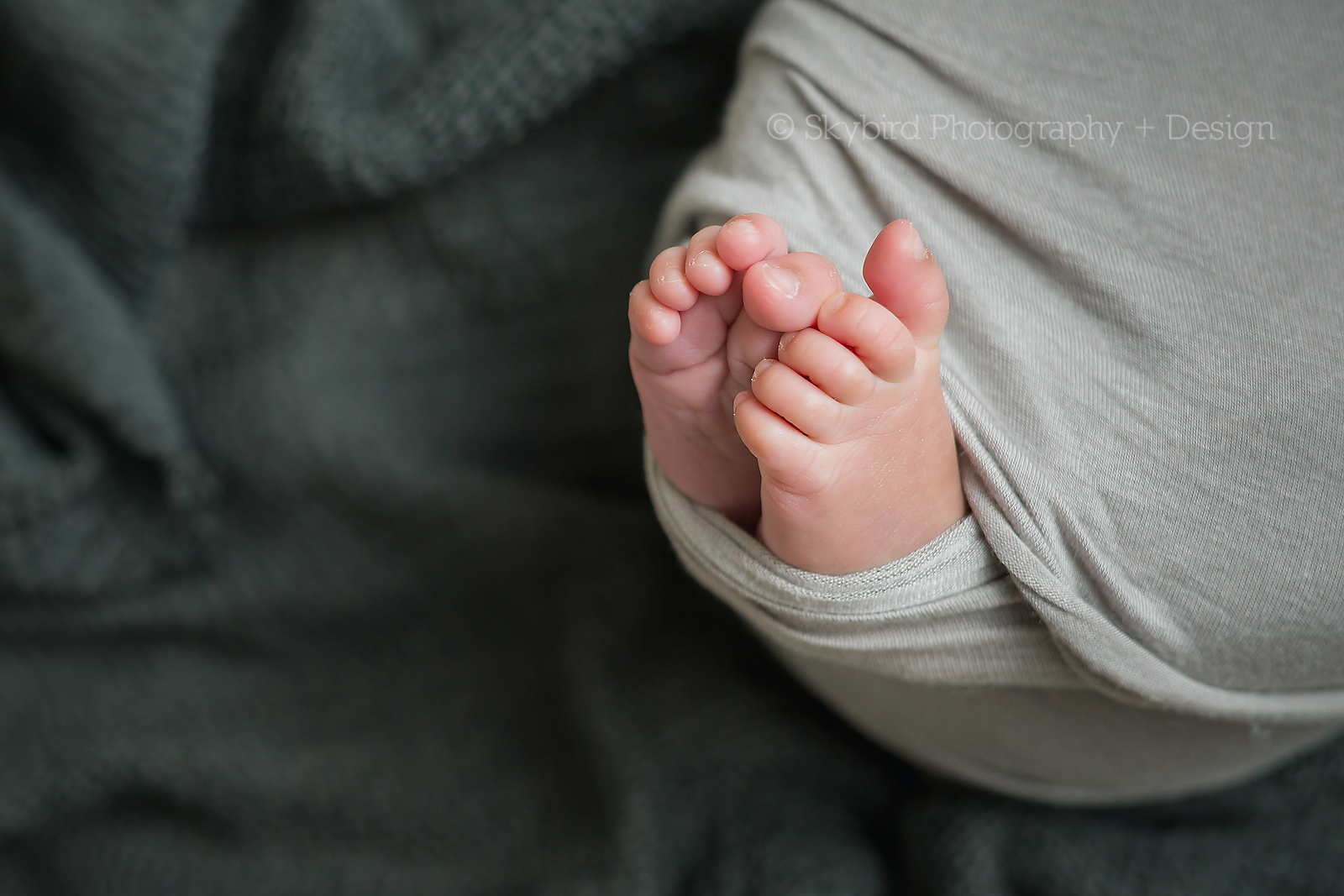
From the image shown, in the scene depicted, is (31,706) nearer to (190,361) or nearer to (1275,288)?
(190,361)

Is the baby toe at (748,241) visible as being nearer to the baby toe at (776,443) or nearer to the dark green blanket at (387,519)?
the baby toe at (776,443)

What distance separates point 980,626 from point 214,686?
23.6 inches

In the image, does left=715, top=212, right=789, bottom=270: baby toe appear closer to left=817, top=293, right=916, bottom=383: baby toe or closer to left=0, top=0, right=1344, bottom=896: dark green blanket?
left=817, top=293, right=916, bottom=383: baby toe

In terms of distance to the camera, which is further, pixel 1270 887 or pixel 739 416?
pixel 1270 887

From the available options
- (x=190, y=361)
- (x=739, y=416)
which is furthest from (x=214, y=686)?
(x=739, y=416)

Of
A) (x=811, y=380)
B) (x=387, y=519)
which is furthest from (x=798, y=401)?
(x=387, y=519)

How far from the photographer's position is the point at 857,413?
349 mm

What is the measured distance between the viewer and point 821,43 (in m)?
0.48

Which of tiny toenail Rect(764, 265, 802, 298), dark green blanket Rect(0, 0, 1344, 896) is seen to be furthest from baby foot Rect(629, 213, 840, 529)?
dark green blanket Rect(0, 0, 1344, 896)

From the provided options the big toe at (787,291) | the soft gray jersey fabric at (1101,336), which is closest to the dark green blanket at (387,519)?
the soft gray jersey fabric at (1101,336)

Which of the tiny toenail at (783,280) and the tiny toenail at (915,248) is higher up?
the tiny toenail at (915,248)

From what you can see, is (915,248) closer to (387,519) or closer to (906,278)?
(906,278)

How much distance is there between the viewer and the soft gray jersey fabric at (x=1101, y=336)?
390 mm

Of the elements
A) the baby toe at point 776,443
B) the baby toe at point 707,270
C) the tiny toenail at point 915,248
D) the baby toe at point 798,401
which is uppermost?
the tiny toenail at point 915,248
